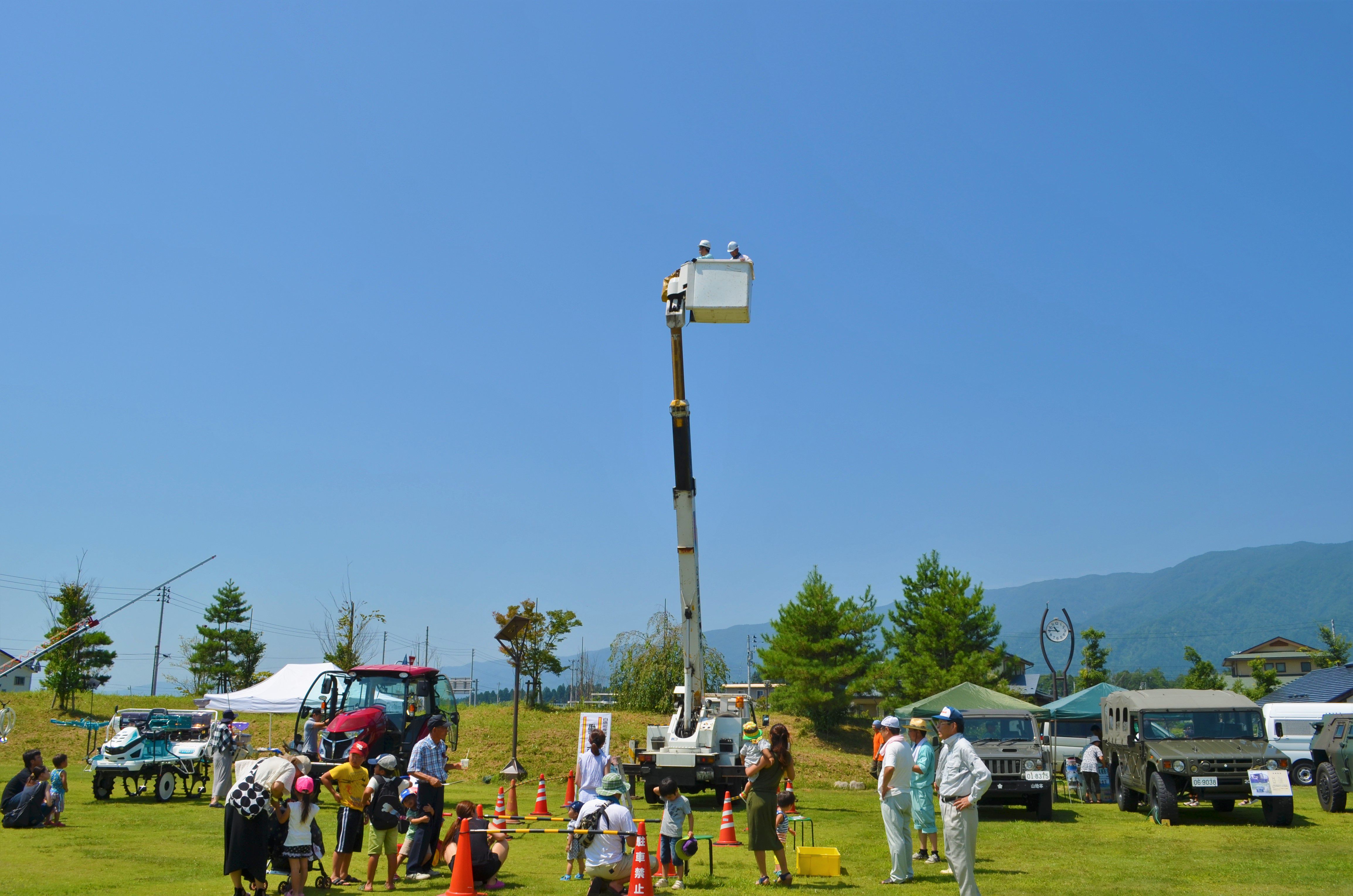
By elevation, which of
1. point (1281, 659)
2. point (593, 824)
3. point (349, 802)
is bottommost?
point (593, 824)

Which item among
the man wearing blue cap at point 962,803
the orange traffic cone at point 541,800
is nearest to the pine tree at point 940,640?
the orange traffic cone at point 541,800

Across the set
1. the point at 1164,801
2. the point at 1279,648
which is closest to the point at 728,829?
the point at 1164,801

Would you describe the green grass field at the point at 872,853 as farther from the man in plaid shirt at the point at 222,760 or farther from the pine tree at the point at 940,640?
the pine tree at the point at 940,640

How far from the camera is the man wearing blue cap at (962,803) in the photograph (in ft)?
25.0

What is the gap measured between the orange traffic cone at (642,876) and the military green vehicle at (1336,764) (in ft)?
45.6

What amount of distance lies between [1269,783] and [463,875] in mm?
12044

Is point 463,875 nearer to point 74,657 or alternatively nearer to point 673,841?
point 673,841

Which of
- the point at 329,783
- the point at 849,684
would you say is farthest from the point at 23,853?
the point at 849,684

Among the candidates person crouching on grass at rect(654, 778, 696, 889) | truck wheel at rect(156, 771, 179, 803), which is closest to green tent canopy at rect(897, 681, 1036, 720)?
person crouching on grass at rect(654, 778, 696, 889)

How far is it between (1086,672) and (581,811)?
52991 millimetres

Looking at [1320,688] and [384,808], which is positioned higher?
[1320,688]

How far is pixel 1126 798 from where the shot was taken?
55.7 ft

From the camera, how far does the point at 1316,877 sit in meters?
10.1

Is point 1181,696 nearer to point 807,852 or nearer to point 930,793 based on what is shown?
point 930,793
